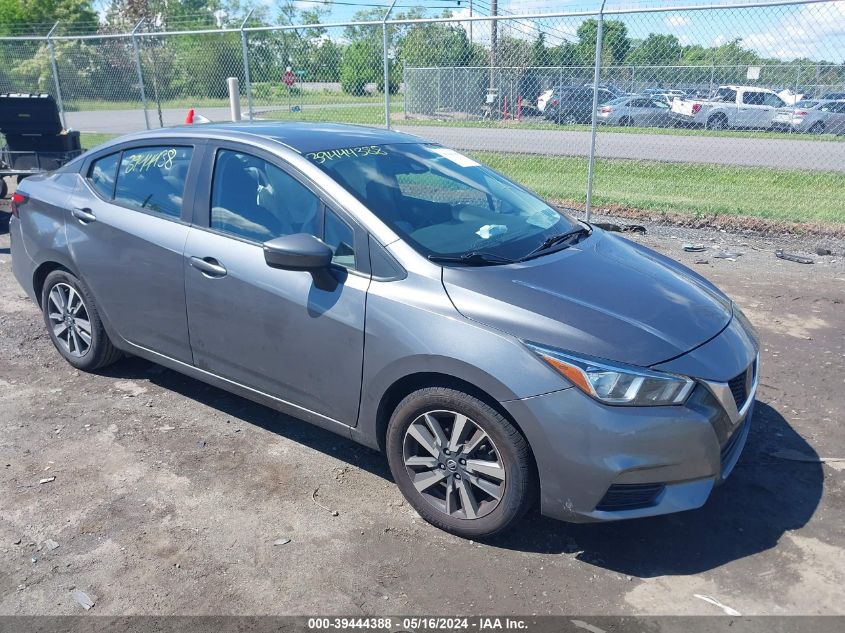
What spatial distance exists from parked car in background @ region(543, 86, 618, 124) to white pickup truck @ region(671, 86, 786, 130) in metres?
1.25

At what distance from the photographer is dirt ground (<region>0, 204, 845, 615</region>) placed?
2.92 meters

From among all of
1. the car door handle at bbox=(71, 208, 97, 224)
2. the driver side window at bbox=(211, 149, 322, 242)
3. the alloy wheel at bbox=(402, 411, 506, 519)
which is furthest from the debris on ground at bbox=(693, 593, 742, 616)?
the car door handle at bbox=(71, 208, 97, 224)

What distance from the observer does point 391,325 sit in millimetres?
3219

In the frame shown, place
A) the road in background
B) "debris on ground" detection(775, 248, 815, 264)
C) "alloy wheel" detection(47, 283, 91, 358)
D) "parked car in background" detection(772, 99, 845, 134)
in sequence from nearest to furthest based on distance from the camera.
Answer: "alloy wheel" detection(47, 283, 91, 358) → "debris on ground" detection(775, 248, 815, 264) → "parked car in background" detection(772, 99, 845, 134) → the road in background

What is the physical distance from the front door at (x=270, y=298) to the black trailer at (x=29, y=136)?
7466 mm

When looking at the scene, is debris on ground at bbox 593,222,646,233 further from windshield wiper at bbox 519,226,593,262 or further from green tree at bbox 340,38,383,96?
windshield wiper at bbox 519,226,593,262

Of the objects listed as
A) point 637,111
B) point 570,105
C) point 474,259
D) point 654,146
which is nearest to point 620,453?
point 474,259

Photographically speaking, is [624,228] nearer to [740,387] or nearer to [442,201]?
[442,201]

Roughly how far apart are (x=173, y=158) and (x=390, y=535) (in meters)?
2.48

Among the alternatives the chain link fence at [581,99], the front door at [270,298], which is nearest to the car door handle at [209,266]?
the front door at [270,298]

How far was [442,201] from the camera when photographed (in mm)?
3893

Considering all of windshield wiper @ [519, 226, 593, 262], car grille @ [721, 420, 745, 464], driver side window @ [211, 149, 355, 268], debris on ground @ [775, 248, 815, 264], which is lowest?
debris on ground @ [775, 248, 815, 264]

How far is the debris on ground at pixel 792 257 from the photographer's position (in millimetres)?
7613

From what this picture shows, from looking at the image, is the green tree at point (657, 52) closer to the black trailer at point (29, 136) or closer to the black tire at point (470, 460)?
the black tire at point (470, 460)
